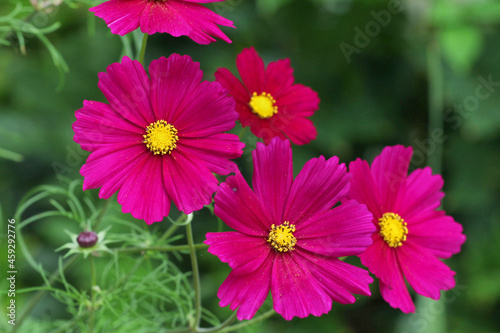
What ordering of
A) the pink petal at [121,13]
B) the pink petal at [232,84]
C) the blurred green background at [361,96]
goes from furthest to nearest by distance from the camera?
the blurred green background at [361,96], the pink petal at [232,84], the pink petal at [121,13]

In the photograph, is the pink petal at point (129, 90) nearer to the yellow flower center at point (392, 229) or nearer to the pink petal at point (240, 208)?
the pink petal at point (240, 208)

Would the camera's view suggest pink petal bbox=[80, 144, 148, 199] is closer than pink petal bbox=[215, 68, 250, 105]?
Yes

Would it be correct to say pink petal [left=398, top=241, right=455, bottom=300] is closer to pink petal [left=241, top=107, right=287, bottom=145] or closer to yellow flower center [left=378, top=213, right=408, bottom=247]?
yellow flower center [left=378, top=213, right=408, bottom=247]

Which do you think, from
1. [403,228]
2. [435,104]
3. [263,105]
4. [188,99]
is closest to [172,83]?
[188,99]

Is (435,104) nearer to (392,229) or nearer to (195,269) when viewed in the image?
(392,229)

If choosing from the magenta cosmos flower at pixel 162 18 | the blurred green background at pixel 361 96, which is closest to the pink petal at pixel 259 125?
the magenta cosmos flower at pixel 162 18

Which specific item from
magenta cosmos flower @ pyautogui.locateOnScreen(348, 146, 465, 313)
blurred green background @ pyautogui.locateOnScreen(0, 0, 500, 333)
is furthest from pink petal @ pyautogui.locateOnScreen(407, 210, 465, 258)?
blurred green background @ pyautogui.locateOnScreen(0, 0, 500, 333)

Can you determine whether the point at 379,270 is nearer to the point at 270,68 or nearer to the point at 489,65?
the point at 270,68

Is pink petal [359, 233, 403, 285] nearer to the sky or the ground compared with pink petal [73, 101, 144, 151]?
nearer to the ground
